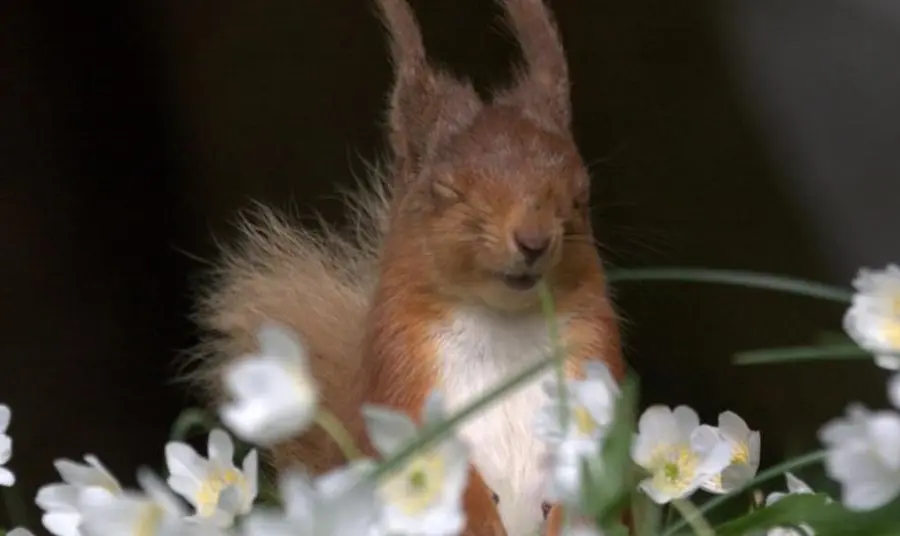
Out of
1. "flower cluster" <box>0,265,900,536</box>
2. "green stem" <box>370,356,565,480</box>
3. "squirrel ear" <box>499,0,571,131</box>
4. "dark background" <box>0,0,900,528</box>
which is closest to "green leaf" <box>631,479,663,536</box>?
"flower cluster" <box>0,265,900,536</box>

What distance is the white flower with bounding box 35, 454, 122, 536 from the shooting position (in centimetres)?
38

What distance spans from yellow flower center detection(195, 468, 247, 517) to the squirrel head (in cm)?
15

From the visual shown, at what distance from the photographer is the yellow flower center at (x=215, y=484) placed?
385mm

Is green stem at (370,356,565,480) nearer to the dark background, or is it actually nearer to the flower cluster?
the flower cluster

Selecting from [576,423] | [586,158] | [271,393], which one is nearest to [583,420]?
[576,423]

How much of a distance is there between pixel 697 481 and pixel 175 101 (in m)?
0.70

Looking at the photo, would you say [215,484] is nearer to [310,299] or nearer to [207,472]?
[207,472]

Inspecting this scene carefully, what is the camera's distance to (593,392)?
358 millimetres

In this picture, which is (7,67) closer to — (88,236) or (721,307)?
(88,236)

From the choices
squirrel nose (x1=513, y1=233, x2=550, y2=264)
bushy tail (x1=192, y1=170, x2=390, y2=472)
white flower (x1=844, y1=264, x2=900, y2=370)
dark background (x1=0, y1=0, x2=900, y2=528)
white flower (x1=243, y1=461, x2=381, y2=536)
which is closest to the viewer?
white flower (x1=243, y1=461, x2=381, y2=536)

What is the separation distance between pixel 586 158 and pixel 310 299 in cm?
29

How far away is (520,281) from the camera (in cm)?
49

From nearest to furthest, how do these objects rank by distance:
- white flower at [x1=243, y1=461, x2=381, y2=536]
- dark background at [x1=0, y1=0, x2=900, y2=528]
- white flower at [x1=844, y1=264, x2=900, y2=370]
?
white flower at [x1=243, y1=461, x2=381, y2=536] < white flower at [x1=844, y1=264, x2=900, y2=370] < dark background at [x1=0, y1=0, x2=900, y2=528]

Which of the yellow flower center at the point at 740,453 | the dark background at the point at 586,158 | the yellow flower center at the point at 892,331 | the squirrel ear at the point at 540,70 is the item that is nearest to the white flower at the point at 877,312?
the yellow flower center at the point at 892,331
